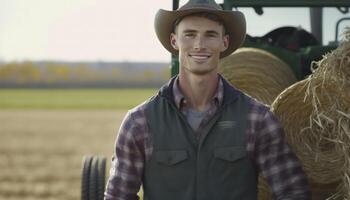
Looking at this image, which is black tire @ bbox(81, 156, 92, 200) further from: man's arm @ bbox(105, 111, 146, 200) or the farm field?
the farm field

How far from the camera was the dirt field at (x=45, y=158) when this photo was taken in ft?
38.8

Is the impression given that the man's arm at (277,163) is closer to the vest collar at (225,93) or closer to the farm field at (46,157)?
the vest collar at (225,93)

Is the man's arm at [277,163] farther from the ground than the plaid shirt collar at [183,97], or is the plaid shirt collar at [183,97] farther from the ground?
the plaid shirt collar at [183,97]

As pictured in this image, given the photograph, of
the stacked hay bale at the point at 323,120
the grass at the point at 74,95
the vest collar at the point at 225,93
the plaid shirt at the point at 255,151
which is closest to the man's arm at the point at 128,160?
the plaid shirt at the point at 255,151

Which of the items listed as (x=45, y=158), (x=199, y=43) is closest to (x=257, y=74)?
(x=199, y=43)

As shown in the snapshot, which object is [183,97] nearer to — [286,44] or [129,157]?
[129,157]

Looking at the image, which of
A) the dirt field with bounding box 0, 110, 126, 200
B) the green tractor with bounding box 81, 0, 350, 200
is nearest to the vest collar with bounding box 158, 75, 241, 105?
the green tractor with bounding box 81, 0, 350, 200

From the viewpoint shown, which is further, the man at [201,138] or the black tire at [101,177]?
the black tire at [101,177]

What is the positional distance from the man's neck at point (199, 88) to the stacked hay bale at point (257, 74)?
143 centimetres

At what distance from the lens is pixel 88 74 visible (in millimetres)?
98938

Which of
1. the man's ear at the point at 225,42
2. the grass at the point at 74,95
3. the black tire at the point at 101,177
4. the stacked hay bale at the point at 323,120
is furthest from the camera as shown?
the grass at the point at 74,95

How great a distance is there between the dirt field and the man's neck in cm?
666

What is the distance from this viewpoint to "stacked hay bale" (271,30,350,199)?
4043mm

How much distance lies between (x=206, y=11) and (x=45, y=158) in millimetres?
13996
